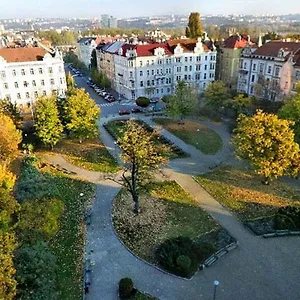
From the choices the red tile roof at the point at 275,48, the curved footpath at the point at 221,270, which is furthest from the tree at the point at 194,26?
the curved footpath at the point at 221,270

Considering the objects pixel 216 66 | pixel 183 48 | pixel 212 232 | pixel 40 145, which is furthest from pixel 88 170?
pixel 216 66

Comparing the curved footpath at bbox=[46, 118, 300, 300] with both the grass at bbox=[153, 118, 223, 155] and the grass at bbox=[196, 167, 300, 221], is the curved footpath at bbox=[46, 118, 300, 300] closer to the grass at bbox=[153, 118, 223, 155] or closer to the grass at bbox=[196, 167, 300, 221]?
the grass at bbox=[196, 167, 300, 221]

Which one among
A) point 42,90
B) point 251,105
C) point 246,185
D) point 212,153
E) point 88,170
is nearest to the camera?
point 246,185

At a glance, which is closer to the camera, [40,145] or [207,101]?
[40,145]

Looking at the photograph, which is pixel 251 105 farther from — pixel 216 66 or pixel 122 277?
pixel 122 277

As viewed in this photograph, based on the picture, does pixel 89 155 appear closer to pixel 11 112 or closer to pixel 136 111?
pixel 11 112

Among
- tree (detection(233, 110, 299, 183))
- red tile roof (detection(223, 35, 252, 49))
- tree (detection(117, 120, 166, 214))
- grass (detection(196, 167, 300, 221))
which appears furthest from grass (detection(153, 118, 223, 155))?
red tile roof (detection(223, 35, 252, 49))
